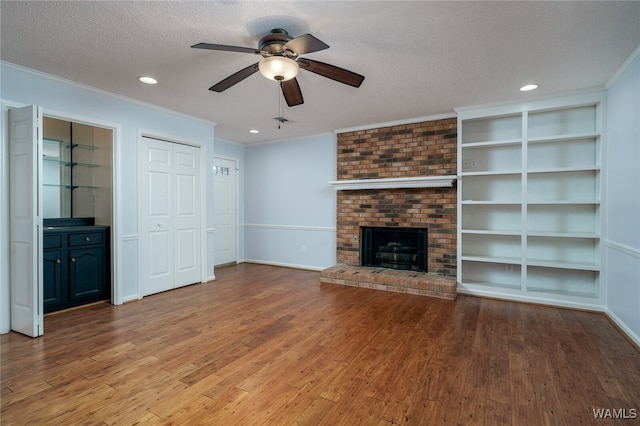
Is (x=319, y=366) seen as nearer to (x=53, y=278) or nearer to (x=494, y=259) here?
(x=494, y=259)

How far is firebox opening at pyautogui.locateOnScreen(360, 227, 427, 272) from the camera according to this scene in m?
4.83

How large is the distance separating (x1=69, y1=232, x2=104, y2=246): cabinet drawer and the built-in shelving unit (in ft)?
15.8

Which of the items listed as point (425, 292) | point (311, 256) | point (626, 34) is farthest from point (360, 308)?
point (626, 34)

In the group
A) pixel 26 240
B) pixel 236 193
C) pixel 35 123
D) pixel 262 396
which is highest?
pixel 35 123

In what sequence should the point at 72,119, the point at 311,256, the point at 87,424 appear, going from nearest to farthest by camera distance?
1. the point at 87,424
2. the point at 72,119
3. the point at 311,256

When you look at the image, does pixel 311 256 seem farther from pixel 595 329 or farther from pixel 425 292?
pixel 595 329

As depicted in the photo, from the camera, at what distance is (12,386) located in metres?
2.05

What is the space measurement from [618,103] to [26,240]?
6.03 meters

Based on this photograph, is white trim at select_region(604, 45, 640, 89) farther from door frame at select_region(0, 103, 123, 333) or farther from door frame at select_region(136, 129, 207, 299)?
door frame at select_region(0, 103, 123, 333)

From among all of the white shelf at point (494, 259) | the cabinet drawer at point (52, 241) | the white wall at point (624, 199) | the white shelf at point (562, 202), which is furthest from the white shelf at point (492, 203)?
the cabinet drawer at point (52, 241)

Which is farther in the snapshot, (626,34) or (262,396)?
(626,34)

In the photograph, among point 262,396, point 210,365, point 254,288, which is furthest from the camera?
point 254,288

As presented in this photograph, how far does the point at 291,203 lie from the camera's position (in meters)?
6.13

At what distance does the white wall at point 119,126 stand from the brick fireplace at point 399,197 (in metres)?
2.31
